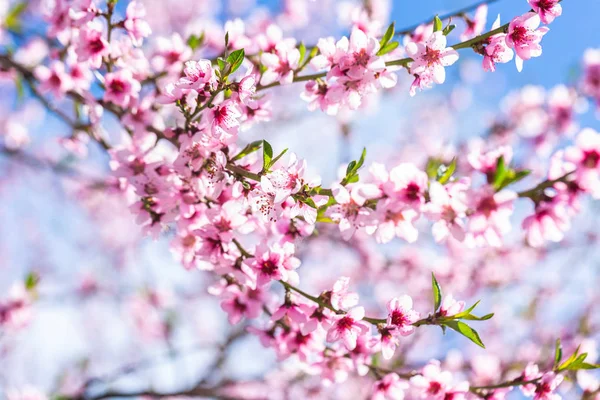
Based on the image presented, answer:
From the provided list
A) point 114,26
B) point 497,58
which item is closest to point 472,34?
point 497,58

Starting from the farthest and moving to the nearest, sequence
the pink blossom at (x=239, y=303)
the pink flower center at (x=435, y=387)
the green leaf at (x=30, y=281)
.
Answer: the green leaf at (x=30, y=281), the pink blossom at (x=239, y=303), the pink flower center at (x=435, y=387)

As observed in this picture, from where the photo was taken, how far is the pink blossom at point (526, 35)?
6.94 feet

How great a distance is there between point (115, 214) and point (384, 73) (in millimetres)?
10720

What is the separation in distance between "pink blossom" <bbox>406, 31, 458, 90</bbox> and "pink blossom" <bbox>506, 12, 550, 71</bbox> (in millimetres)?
275

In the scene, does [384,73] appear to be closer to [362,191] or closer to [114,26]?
[362,191]

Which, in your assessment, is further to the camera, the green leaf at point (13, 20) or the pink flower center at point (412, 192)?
the green leaf at point (13, 20)

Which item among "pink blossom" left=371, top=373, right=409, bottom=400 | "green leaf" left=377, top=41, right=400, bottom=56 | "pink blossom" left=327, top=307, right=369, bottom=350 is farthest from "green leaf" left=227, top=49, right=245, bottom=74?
"pink blossom" left=371, top=373, right=409, bottom=400

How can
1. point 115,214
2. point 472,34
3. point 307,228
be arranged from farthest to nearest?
point 115,214 → point 472,34 → point 307,228

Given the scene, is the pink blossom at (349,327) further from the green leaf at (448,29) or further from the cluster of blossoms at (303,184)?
the green leaf at (448,29)

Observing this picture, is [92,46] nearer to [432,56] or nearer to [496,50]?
[432,56]

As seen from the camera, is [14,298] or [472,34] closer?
[472,34]

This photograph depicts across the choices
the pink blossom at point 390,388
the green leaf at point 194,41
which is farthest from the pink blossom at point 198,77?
the pink blossom at point 390,388

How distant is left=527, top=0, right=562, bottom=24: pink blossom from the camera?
2.12m

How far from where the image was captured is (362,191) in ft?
6.56
